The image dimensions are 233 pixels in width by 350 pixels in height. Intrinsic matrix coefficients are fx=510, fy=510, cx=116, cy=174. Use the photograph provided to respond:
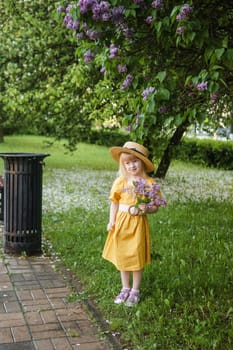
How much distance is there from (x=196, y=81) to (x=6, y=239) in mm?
3697

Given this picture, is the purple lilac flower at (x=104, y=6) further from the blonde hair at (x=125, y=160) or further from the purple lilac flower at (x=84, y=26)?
the blonde hair at (x=125, y=160)

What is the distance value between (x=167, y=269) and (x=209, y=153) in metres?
17.4

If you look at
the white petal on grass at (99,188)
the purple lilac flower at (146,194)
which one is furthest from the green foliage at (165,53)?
the white petal on grass at (99,188)

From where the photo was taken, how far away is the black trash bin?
6004 mm

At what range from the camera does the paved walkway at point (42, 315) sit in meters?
3.75

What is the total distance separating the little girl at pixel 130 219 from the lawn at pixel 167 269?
1.07 ft

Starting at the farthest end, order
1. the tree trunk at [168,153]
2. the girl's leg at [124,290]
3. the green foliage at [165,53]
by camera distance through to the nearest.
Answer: the tree trunk at [168,153] → the girl's leg at [124,290] → the green foliage at [165,53]

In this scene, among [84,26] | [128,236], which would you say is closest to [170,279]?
[128,236]

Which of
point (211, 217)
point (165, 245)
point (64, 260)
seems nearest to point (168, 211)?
point (211, 217)

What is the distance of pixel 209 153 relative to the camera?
22.4 metres

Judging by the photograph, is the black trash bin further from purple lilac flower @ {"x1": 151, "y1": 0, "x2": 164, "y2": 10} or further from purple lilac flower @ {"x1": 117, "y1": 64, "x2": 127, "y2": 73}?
purple lilac flower @ {"x1": 151, "y1": 0, "x2": 164, "y2": 10}

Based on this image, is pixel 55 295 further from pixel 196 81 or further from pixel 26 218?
pixel 196 81

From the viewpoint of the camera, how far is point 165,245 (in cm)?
653

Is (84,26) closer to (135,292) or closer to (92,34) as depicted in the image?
(92,34)
